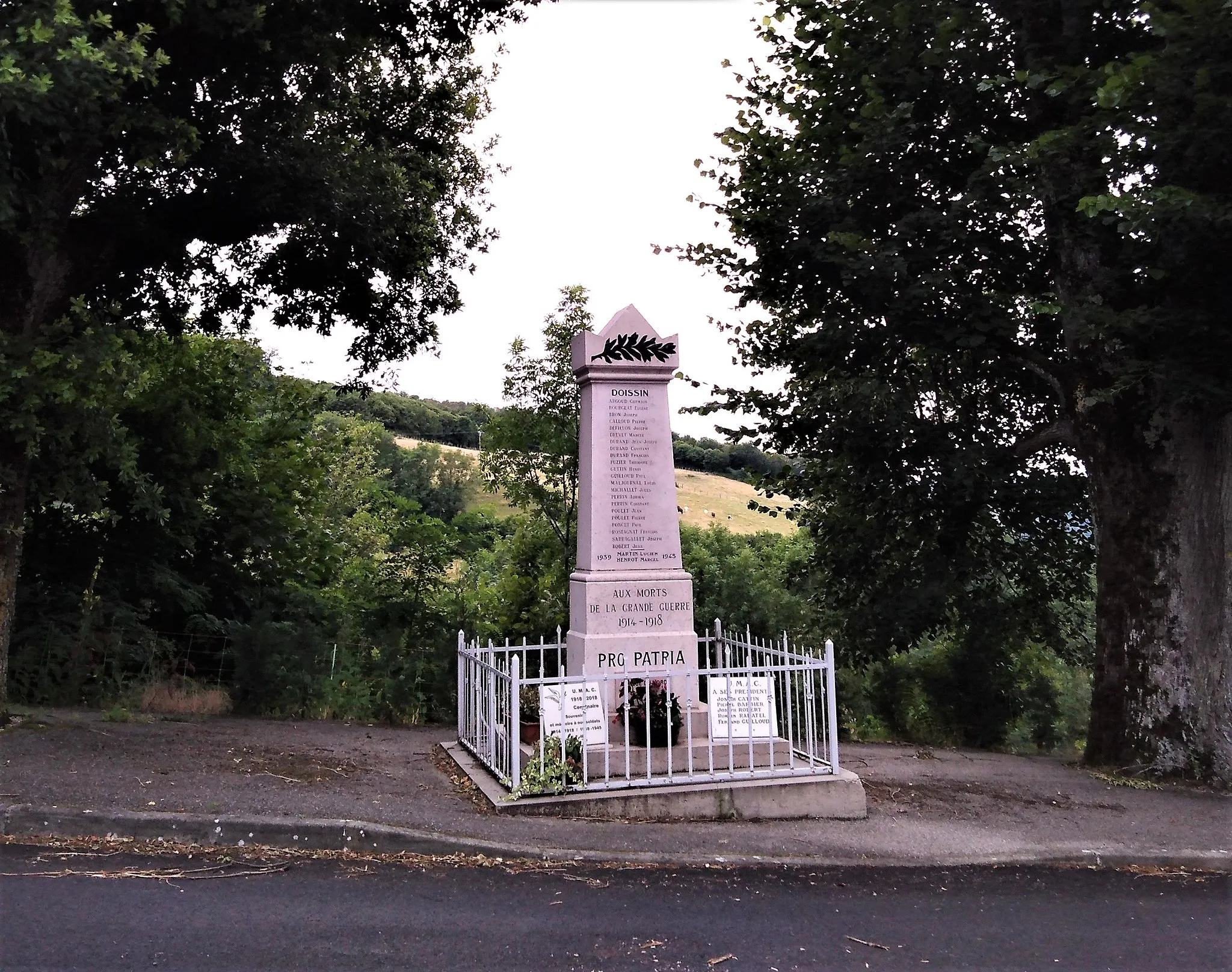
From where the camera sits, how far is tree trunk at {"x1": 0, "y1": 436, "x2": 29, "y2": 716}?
8.20 m

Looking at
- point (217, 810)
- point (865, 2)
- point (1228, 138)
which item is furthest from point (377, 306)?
point (1228, 138)

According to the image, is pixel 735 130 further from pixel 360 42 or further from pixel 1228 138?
pixel 1228 138

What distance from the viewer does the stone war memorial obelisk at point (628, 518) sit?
783 centimetres

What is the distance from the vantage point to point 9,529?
823 cm

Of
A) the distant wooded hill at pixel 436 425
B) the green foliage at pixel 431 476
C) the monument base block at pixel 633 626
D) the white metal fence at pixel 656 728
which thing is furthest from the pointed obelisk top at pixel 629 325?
the green foliage at pixel 431 476

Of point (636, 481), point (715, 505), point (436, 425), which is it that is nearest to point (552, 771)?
point (636, 481)

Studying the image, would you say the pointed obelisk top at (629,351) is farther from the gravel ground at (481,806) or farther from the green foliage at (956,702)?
the green foliage at (956,702)

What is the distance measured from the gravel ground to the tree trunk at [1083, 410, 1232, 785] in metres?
0.55

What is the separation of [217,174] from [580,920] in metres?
8.45

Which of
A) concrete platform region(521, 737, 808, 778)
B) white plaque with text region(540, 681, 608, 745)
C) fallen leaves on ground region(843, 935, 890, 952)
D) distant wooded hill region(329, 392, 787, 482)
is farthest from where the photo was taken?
distant wooded hill region(329, 392, 787, 482)

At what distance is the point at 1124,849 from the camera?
6.06 m

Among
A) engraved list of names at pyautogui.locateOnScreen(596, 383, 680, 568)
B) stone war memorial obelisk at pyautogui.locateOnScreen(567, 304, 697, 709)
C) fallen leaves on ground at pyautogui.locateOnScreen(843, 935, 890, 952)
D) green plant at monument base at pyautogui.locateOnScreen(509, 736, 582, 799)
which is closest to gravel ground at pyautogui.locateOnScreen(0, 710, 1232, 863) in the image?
green plant at monument base at pyautogui.locateOnScreen(509, 736, 582, 799)

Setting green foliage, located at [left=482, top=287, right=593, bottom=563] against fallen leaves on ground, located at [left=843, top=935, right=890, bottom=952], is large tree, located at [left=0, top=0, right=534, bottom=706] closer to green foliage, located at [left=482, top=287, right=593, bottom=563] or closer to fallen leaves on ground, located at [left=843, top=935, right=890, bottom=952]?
green foliage, located at [left=482, top=287, right=593, bottom=563]

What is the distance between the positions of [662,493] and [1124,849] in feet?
14.9
